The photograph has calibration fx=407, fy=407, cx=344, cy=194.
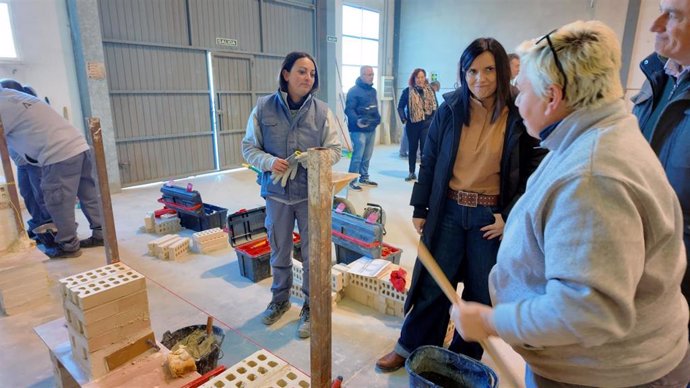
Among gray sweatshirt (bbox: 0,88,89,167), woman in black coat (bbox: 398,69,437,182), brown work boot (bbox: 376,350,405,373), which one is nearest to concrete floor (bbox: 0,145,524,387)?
brown work boot (bbox: 376,350,405,373)

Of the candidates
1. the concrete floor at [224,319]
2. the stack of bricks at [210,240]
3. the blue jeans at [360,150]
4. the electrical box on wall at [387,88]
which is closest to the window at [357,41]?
the electrical box on wall at [387,88]

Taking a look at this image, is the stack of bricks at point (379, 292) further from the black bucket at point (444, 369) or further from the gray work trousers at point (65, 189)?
the gray work trousers at point (65, 189)

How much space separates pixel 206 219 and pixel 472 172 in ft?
9.66

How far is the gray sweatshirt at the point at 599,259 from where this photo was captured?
688 millimetres

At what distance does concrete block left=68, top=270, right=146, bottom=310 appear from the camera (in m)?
1.46

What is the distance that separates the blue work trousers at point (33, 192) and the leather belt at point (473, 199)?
3.45 m

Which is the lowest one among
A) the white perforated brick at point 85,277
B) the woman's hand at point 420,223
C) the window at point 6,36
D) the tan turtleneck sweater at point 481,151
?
the white perforated brick at point 85,277

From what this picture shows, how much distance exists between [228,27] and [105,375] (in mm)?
6045

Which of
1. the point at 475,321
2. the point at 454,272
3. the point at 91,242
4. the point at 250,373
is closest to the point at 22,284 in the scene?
the point at 91,242

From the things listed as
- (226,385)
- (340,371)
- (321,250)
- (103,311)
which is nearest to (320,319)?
(321,250)

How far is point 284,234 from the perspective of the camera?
7.56 feet

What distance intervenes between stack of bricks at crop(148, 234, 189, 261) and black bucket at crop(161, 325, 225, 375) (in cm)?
150

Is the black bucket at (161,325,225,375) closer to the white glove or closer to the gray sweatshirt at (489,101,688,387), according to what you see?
the white glove

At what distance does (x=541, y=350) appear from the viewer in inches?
35.4
